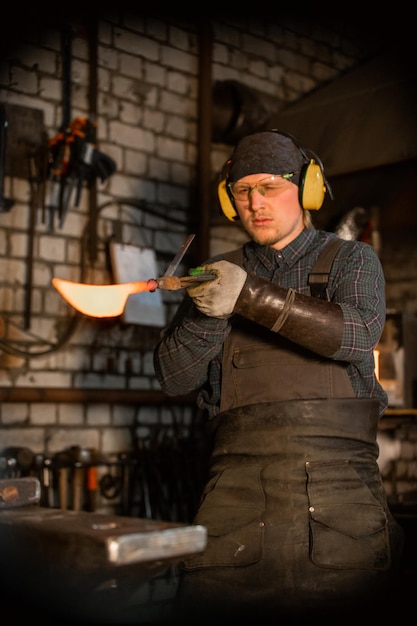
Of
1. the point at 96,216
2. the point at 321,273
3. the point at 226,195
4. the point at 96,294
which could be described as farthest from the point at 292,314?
the point at 96,216

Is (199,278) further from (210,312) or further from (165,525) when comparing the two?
→ (165,525)

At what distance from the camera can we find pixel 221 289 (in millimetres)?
2426

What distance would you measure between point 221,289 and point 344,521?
763mm

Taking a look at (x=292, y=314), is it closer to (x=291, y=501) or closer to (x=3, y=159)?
(x=291, y=501)

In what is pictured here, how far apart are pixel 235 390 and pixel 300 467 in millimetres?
350

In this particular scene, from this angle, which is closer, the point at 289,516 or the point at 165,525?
the point at 165,525

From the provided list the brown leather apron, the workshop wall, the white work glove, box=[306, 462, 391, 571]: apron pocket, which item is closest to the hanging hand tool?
the workshop wall

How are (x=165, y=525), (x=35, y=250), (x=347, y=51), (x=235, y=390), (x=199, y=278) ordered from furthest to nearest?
1. (x=347, y=51)
2. (x=35, y=250)
3. (x=235, y=390)
4. (x=199, y=278)
5. (x=165, y=525)

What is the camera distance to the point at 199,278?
2.42m

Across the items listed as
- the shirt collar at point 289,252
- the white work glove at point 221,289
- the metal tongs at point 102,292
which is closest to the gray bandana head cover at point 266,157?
the shirt collar at point 289,252

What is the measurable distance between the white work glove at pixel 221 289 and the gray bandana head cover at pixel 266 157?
53 centimetres

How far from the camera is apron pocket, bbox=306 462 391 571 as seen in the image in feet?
8.06

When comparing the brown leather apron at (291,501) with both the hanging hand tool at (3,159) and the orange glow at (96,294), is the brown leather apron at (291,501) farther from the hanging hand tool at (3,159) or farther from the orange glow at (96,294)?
the hanging hand tool at (3,159)

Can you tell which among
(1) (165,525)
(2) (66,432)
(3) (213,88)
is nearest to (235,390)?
(1) (165,525)
